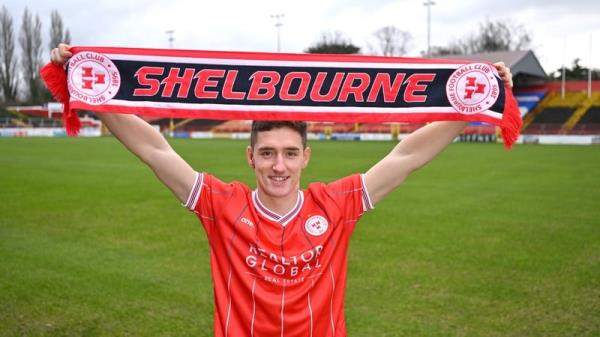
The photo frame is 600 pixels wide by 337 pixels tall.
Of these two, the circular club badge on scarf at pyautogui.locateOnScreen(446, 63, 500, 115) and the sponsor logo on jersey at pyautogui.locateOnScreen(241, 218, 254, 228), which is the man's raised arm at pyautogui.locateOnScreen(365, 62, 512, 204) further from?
the sponsor logo on jersey at pyautogui.locateOnScreen(241, 218, 254, 228)

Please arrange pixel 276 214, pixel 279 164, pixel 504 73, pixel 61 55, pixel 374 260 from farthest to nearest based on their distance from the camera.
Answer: pixel 374 260
pixel 504 73
pixel 61 55
pixel 276 214
pixel 279 164

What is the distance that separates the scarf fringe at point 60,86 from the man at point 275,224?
2.8 inches

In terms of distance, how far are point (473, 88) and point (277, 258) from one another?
1403mm

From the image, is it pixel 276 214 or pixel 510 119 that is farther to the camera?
pixel 510 119

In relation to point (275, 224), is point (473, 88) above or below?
above

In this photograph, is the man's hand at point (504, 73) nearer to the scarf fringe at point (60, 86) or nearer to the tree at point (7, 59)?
the scarf fringe at point (60, 86)

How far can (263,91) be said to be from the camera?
2881 millimetres

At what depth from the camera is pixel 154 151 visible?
9.11 ft

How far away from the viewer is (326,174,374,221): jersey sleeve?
280 cm

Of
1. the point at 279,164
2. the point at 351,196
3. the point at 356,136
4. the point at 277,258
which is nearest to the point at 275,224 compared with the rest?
the point at 277,258

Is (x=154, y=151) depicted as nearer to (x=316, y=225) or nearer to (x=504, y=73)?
(x=316, y=225)

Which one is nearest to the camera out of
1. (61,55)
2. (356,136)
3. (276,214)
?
(276,214)

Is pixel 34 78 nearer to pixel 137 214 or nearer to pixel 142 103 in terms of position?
pixel 137 214

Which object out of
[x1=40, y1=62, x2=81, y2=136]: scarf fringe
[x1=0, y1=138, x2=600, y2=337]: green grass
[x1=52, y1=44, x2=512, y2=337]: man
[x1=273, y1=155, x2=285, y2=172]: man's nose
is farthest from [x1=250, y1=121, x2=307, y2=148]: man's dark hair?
[x1=0, y1=138, x2=600, y2=337]: green grass
